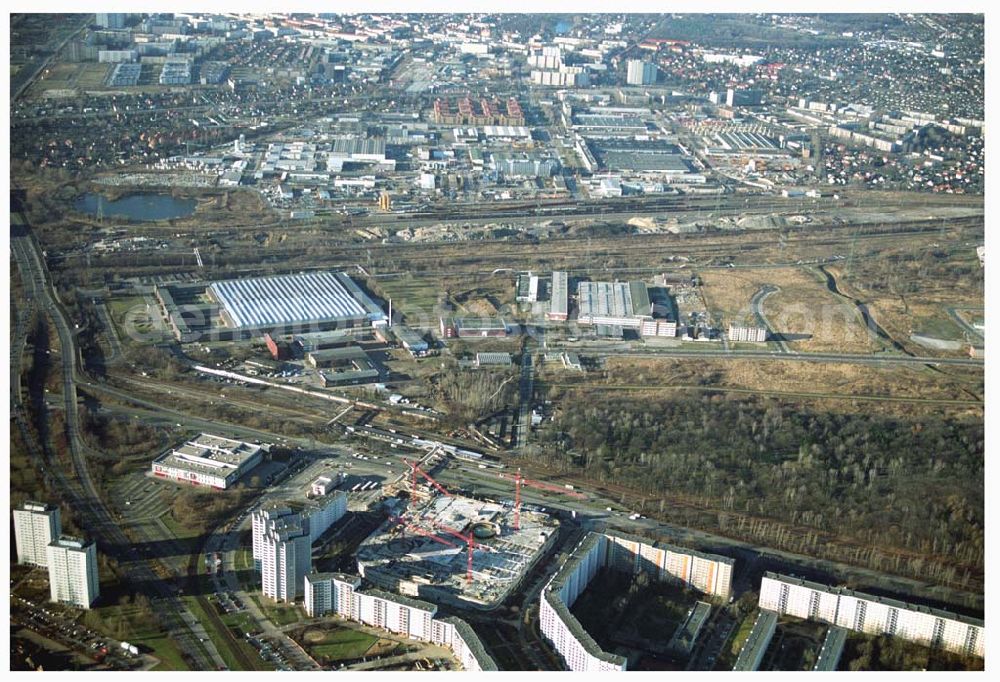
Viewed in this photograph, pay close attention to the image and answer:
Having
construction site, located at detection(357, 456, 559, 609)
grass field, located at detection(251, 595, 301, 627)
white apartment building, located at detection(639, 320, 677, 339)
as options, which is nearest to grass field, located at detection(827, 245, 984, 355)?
white apartment building, located at detection(639, 320, 677, 339)

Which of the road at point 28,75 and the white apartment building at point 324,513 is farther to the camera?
the road at point 28,75

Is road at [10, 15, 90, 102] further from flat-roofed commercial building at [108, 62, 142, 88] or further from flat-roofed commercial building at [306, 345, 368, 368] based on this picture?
flat-roofed commercial building at [306, 345, 368, 368]

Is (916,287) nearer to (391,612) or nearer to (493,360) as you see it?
(493,360)

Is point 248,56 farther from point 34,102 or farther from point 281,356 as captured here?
point 281,356

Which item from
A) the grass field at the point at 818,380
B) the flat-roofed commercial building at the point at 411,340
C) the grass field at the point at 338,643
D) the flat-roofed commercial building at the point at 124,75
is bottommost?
the grass field at the point at 338,643

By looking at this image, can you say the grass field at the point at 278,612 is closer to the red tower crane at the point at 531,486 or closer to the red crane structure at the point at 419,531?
the red crane structure at the point at 419,531

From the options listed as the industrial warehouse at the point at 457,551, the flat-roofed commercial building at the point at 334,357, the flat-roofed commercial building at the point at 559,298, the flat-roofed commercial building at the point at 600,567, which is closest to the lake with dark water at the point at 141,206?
the flat-roofed commercial building at the point at 559,298

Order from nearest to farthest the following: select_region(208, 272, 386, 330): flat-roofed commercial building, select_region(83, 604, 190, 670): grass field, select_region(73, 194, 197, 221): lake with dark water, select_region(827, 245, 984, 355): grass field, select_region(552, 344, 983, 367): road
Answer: select_region(83, 604, 190, 670): grass field → select_region(552, 344, 983, 367): road → select_region(208, 272, 386, 330): flat-roofed commercial building → select_region(827, 245, 984, 355): grass field → select_region(73, 194, 197, 221): lake with dark water
